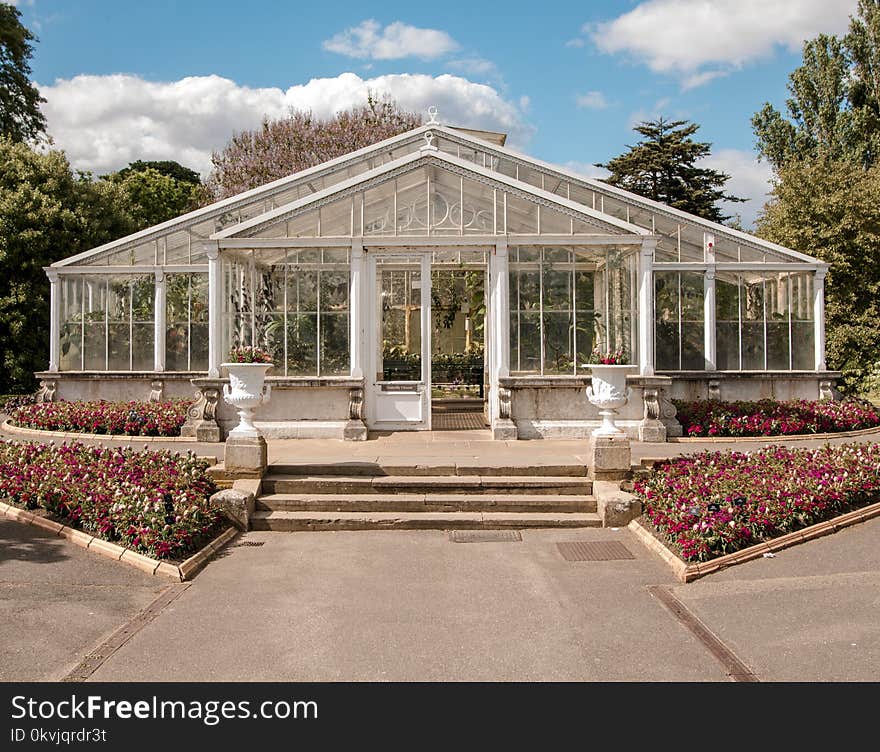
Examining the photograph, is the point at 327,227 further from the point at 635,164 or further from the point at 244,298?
the point at 635,164

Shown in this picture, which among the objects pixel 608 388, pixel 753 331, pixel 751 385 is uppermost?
pixel 753 331

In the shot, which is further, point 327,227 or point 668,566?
point 327,227

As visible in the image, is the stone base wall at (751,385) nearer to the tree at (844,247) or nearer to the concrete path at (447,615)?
the tree at (844,247)

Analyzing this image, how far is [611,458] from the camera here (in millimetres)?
8672

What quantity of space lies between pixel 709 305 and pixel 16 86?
23.9m

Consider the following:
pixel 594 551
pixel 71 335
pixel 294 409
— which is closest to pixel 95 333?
pixel 71 335

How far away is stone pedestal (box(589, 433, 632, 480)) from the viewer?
8.66m

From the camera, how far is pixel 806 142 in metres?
27.4

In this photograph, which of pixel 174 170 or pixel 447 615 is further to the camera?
pixel 174 170

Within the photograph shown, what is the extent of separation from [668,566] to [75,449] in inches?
285

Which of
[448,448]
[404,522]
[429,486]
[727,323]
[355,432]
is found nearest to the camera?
[404,522]

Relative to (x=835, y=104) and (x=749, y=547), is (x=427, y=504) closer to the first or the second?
(x=749, y=547)

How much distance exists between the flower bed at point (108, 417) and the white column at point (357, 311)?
10.9 feet
